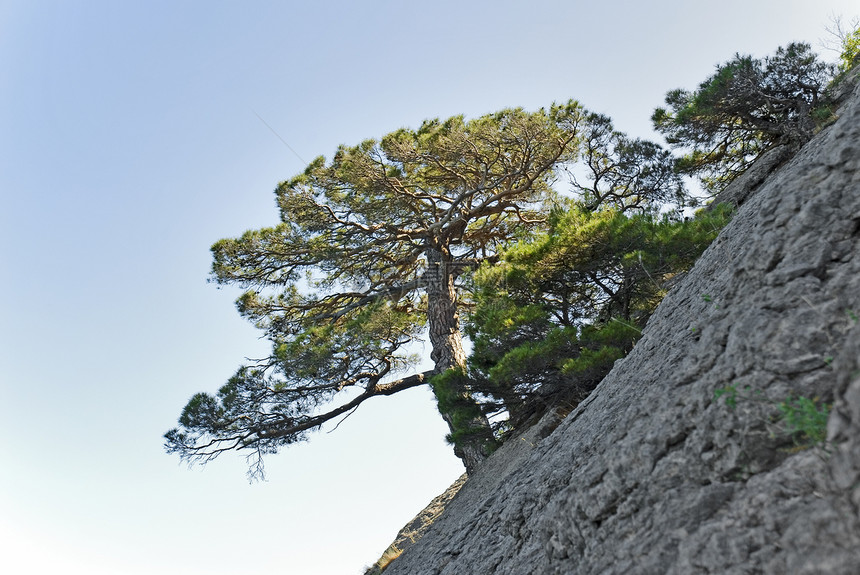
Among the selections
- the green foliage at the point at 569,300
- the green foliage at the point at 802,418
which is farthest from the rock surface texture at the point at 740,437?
the green foliage at the point at 569,300

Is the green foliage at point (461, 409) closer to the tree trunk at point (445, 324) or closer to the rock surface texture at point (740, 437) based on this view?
the tree trunk at point (445, 324)

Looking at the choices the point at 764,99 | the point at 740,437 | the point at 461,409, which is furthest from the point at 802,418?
the point at 764,99

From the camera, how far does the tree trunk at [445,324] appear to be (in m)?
10.7

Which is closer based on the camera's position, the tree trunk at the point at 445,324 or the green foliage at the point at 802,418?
the green foliage at the point at 802,418

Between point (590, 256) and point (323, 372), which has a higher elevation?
point (323, 372)

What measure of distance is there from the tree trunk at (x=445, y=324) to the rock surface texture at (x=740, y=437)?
579cm

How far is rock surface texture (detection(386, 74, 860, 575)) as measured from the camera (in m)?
2.37

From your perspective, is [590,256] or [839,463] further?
[590,256]

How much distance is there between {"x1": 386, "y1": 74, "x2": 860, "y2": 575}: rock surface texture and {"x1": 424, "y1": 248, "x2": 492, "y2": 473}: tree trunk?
579 cm

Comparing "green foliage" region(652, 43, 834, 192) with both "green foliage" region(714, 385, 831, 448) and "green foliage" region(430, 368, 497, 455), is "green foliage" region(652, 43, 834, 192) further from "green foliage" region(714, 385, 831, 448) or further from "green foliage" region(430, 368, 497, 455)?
"green foliage" region(714, 385, 831, 448)

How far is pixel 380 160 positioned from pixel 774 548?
36.4ft

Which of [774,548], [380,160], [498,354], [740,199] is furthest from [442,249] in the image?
[774,548]

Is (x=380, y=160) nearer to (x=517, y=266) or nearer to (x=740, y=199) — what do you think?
(x=517, y=266)

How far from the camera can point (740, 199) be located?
9930 millimetres
